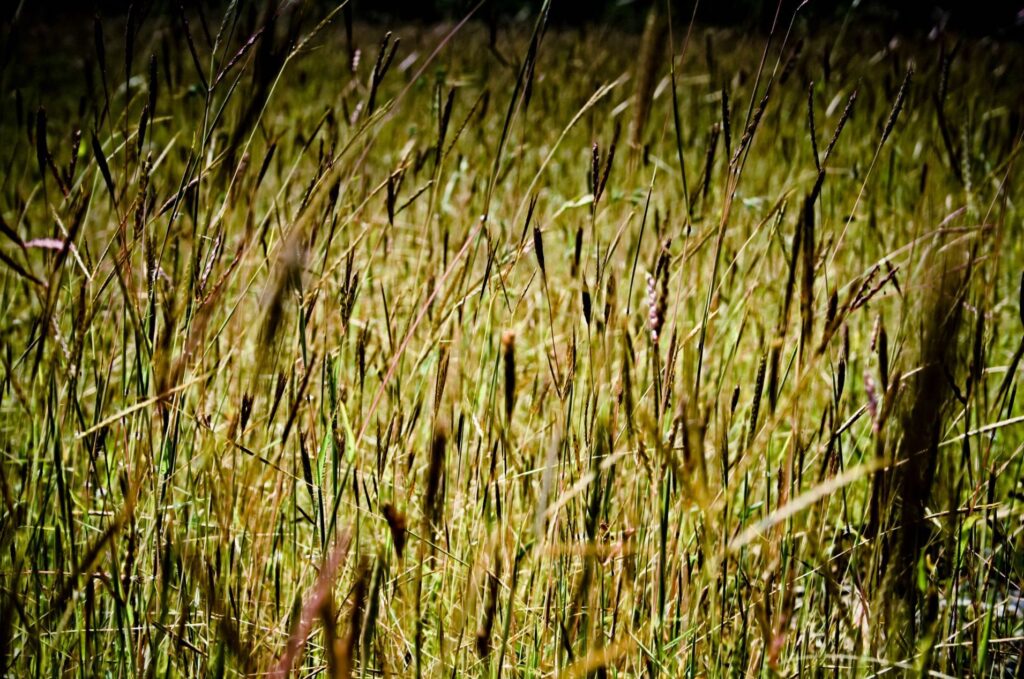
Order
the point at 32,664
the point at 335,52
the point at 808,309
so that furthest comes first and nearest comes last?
the point at 335,52, the point at 32,664, the point at 808,309

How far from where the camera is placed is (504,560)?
2.32 ft

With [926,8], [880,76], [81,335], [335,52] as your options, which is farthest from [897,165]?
[926,8]

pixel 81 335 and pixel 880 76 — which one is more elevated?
pixel 880 76

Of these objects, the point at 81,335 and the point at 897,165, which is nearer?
the point at 81,335

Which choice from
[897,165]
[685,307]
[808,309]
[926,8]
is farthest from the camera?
[926,8]

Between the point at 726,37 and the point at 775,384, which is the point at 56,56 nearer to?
the point at 726,37

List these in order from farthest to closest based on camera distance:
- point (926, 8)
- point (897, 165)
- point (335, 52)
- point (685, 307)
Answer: point (926, 8)
point (335, 52)
point (897, 165)
point (685, 307)

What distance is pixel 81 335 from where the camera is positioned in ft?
1.92

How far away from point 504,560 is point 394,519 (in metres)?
0.42

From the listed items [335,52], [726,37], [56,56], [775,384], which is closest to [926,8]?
[726,37]

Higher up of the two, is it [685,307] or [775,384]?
[775,384]

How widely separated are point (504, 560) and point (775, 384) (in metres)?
0.31

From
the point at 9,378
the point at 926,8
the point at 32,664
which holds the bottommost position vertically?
the point at 32,664

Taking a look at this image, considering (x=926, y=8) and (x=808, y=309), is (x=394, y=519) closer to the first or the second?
(x=808, y=309)
